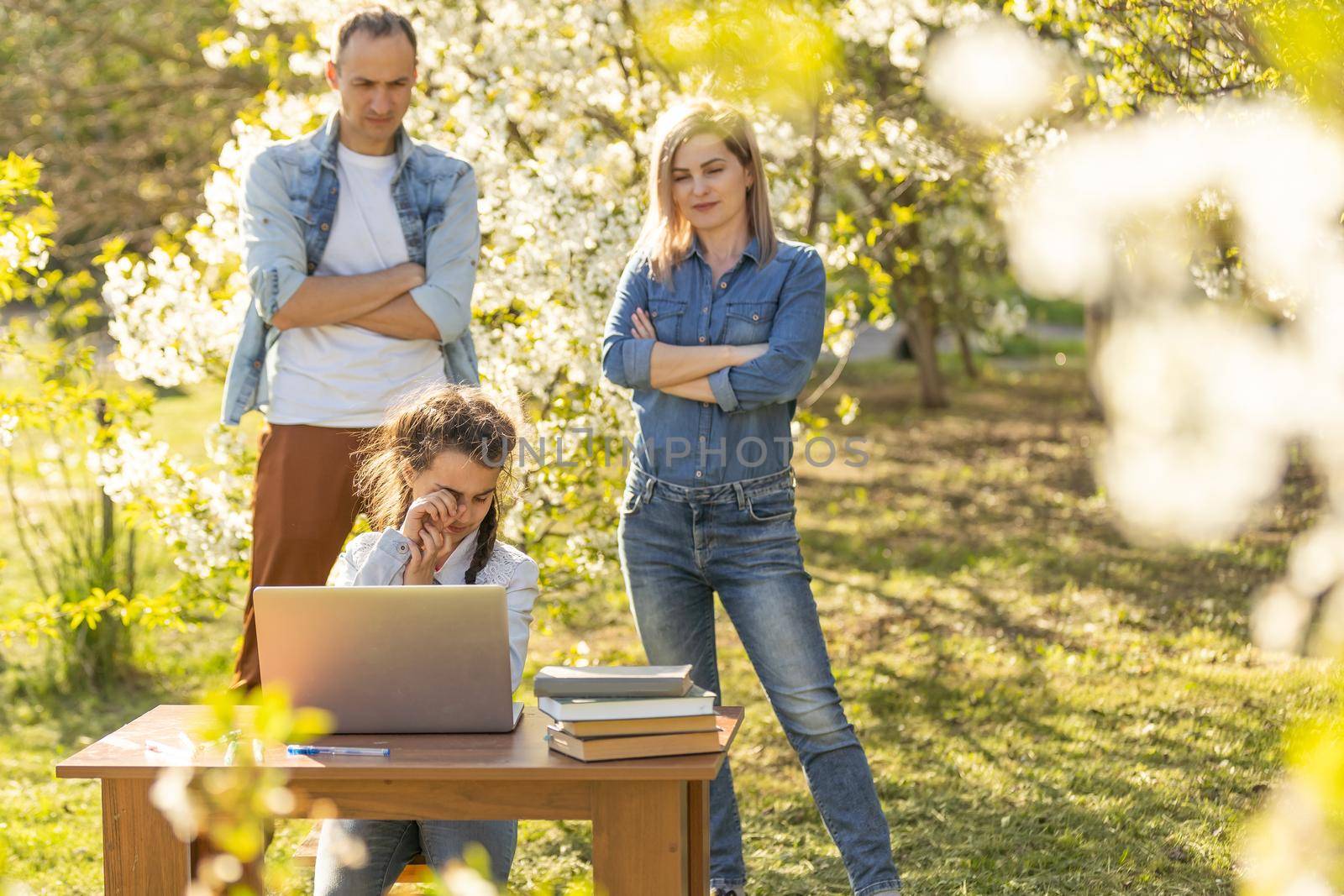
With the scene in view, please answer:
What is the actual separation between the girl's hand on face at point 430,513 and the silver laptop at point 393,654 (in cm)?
40

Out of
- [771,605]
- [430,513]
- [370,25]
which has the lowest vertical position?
[771,605]

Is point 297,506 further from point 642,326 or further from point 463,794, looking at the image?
point 463,794

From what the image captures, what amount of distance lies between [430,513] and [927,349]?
39.4 ft

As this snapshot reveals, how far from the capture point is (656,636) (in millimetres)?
3500

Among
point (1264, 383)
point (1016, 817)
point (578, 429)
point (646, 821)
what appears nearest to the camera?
point (646, 821)

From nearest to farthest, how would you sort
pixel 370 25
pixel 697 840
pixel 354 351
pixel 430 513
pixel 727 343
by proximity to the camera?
pixel 697 840 → pixel 430 513 → pixel 727 343 → pixel 370 25 → pixel 354 351

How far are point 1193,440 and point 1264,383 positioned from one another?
4.71 ft

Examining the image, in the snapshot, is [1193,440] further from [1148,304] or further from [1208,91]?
[1208,91]

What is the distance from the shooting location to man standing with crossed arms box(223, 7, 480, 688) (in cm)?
372

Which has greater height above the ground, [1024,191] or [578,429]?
[1024,191]

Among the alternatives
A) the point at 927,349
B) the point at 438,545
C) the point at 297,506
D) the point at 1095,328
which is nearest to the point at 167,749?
the point at 438,545

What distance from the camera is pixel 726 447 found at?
3.43 metres

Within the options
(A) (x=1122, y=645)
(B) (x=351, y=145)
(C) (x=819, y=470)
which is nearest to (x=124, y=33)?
(C) (x=819, y=470)

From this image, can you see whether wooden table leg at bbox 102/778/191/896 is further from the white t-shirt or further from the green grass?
the green grass
